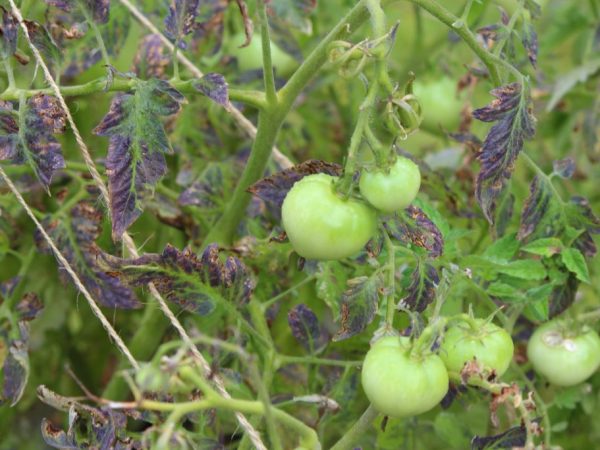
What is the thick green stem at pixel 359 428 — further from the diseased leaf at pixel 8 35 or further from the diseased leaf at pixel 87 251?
the diseased leaf at pixel 8 35

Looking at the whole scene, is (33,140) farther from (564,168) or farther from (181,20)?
(564,168)

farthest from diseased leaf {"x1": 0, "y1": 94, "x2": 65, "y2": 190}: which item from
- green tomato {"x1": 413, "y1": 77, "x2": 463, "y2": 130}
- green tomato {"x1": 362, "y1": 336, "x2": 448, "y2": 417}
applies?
green tomato {"x1": 413, "y1": 77, "x2": 463, "y2": 130}

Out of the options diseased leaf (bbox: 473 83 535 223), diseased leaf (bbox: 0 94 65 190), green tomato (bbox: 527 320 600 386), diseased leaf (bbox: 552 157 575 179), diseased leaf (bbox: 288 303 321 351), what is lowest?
diseased leaf (bbox: 288 303 321 351)

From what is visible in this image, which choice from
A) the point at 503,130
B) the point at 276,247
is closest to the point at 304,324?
the point at 276,247

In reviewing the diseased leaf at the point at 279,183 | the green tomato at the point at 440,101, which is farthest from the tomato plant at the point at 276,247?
the green tomato at the point at 440,101

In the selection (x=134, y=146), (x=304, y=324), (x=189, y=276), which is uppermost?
(x=134, y=146)

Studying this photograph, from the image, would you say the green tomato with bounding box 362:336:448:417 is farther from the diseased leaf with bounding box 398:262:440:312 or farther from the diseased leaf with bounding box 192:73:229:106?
the diseased leaf with bounding box 192:73:229:106
